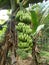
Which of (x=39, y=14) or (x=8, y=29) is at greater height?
(x=39, y=14)

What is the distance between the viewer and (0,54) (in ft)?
8.22

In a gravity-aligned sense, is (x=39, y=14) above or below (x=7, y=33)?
above

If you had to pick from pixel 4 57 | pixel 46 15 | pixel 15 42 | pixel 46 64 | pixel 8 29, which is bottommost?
pixel 46 64

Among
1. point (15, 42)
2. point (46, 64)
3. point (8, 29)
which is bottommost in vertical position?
point (46, 64)

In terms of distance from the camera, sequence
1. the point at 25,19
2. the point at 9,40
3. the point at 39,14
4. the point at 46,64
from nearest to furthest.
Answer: the point at 9,40 → the point at 39,14 → the point at 25,19 → the point at 46,64

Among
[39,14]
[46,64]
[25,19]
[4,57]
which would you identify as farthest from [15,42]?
[46,64]

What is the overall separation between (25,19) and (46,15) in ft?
2.76

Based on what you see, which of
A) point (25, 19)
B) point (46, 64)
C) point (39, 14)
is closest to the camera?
point (39, 14)

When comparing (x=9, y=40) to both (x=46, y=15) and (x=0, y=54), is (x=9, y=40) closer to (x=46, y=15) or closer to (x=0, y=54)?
(x=0, y=54)

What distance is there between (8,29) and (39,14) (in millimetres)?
528

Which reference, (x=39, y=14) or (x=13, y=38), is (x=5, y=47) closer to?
(x=13, y=38)

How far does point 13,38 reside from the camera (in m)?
2.54

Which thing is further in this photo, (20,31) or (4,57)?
(20,31)

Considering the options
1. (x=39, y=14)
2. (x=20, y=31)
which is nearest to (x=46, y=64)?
(x=20, y=31)
